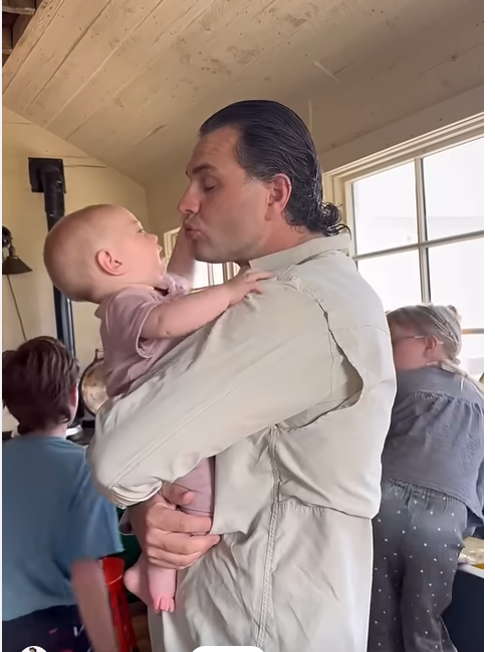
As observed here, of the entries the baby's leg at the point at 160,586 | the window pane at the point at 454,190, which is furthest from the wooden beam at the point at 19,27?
the baby's leg at the point at 160,586

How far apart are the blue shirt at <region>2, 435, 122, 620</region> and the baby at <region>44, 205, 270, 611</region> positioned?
12.9 inches

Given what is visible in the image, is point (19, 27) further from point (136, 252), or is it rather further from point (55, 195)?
point (136, 252)

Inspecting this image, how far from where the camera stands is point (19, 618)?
757 mm

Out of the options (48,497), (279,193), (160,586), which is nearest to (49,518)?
(48,497)

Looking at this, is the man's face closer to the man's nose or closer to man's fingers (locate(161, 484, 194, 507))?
the man's nose

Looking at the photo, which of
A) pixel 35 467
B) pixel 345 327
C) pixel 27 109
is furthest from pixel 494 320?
pixel 35 467

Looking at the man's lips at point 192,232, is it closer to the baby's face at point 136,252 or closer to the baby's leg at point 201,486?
the baby's face at point 136,252

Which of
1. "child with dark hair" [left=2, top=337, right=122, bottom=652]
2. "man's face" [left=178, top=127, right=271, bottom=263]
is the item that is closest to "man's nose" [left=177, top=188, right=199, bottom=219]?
"man's face" [left=178, top=127, right=271, bottom=263]

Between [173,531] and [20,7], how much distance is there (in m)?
0.55

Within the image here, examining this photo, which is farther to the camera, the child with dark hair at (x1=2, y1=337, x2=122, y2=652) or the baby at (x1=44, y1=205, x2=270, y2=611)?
the child with dark hair at (x1=2, y1=337, x2=122, y2=652)

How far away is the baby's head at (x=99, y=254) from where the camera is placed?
2.10 feet

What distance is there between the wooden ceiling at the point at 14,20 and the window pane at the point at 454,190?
1.47 ft

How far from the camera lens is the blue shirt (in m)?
0.89

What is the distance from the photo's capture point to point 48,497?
3.09 feet
